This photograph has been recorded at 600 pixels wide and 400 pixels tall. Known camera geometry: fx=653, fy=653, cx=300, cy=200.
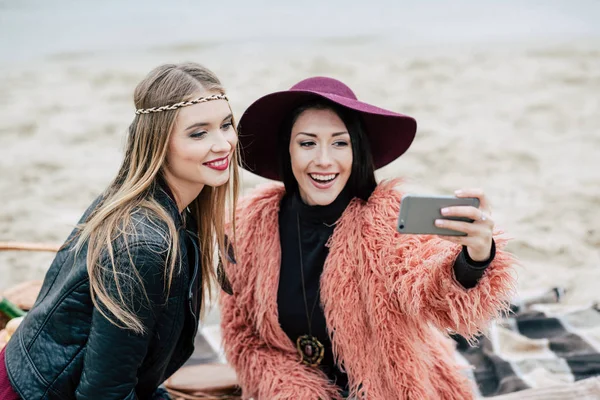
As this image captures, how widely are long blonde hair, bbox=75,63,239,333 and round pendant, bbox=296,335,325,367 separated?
0.77 metres

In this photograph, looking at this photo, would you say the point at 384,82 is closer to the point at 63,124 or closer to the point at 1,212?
the point at 63,124

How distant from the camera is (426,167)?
18.6 ft

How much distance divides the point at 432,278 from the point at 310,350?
670 millimetres

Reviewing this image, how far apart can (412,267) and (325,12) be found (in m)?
9.98

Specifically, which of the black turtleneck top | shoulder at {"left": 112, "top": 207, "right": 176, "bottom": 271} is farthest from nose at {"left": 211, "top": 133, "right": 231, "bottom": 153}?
the black turtleneck top

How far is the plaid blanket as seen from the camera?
3174 mm

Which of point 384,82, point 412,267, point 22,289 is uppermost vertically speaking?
point 384,82

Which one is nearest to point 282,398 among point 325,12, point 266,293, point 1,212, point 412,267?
point 266,293

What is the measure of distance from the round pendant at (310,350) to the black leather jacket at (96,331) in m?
0.57

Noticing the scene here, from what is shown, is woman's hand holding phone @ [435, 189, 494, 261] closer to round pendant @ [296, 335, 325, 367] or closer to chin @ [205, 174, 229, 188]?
chin @ [205, 174, 229, 188]

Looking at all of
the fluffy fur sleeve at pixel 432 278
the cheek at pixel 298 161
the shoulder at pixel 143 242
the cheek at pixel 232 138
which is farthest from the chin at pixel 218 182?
the fluffy fur sleeve at pixel 432 278

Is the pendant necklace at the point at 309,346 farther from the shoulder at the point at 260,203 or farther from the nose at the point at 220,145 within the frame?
the nose at the point at 220,145

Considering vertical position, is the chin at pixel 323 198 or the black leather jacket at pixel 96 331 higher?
the chin at pixel 323 198

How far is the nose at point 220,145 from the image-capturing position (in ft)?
6.95
